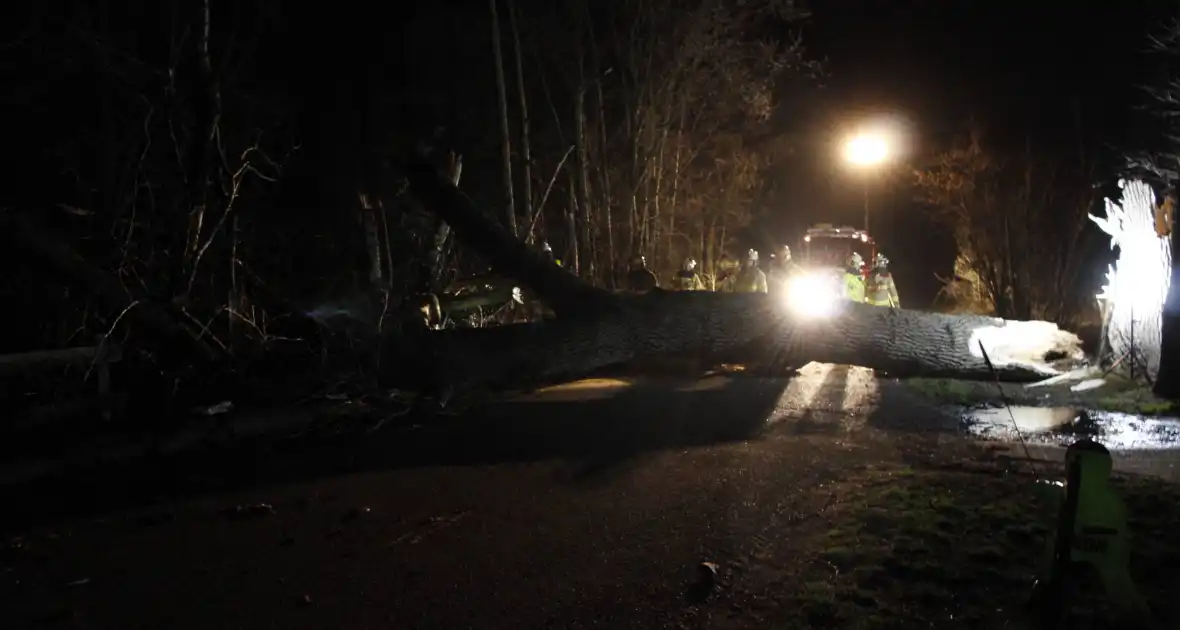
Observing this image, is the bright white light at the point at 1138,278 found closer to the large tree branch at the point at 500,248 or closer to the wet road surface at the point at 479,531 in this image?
the wet road surface at the point at 479,531

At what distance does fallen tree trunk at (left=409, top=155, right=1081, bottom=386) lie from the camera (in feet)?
33.6

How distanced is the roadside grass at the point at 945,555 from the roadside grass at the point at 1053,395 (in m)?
3.74

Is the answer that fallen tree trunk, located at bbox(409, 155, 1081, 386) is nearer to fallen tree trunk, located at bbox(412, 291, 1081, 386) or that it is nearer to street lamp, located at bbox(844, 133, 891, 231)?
fallen tree trunk, located at bbox(412, 291, 1081, 386)

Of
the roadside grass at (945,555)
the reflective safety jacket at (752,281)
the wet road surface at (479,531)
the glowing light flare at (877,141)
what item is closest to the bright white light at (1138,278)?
the wet road surface at (479,531)

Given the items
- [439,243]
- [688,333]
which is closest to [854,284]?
[688,333]

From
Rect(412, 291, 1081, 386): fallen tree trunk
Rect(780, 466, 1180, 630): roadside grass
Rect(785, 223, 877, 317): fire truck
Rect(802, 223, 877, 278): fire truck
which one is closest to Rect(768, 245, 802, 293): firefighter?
Rect(785, 223, 877, 317): fire truck

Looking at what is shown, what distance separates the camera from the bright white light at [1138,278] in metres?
10.4

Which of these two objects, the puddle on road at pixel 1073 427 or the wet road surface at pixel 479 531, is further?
the puddle on road at pixel 1073 427

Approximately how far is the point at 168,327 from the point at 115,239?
1.48 meters

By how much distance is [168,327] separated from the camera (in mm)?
8281

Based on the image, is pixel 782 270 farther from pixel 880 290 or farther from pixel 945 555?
pixel 945 555

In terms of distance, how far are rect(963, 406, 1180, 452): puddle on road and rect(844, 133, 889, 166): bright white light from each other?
12313 mm

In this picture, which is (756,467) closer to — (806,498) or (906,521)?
(806,498)

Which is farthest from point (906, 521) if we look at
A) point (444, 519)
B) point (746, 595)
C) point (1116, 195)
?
point (1116, 195)
